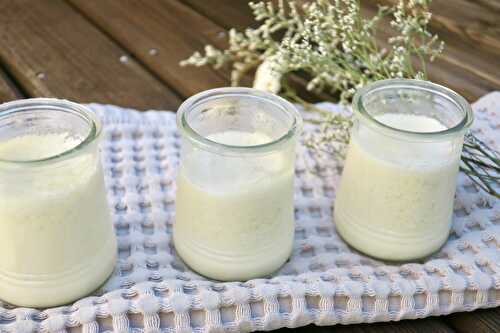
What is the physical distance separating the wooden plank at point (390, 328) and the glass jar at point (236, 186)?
0.07m

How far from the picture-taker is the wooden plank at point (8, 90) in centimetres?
91

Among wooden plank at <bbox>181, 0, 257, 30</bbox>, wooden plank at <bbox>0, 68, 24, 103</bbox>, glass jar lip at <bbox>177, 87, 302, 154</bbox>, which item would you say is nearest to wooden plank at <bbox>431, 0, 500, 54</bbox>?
wooden plank at <bbox>181, 0, 257, 30</bbox>

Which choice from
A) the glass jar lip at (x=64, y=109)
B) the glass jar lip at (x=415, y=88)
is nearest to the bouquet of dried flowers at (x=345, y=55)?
the glass jar lip at (x=415, y=88)

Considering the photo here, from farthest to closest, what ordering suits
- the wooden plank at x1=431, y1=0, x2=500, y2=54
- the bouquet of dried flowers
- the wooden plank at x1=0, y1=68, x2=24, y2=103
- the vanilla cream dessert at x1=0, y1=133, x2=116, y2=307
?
the wooden plank at x1=431, y1=0, x2=500, y2=54 < the wooden plank at x1=0, y1=68, x2=24, y2=103 < the bouquet of dried flowers < the vanilla cream dessert at x1=0, y1=133, x2=116, y2=307

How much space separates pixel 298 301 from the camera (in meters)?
0.60

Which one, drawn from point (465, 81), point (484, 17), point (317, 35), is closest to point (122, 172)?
point (317, 35)

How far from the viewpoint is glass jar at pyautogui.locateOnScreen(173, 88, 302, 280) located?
1.98 feet

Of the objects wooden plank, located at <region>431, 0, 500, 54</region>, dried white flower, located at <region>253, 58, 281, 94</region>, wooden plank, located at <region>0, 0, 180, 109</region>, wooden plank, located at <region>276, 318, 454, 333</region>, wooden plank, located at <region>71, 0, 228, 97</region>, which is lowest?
wooden plank, located at <region>0, 0, 180, 109</region>

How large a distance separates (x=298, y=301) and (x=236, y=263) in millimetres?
72

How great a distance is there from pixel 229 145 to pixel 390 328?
230 mm

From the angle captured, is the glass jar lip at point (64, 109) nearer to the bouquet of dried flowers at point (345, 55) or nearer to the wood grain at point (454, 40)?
the bouquet of dried flowers at point (345, 55)

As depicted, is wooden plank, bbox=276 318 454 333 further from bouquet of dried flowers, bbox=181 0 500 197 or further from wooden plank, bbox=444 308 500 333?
bouquet of dried flowers, bbox=181 0 500 197

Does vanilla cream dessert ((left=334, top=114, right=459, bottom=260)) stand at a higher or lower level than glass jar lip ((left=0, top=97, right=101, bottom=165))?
lower

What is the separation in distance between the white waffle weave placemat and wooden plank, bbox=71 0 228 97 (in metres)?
0.19
